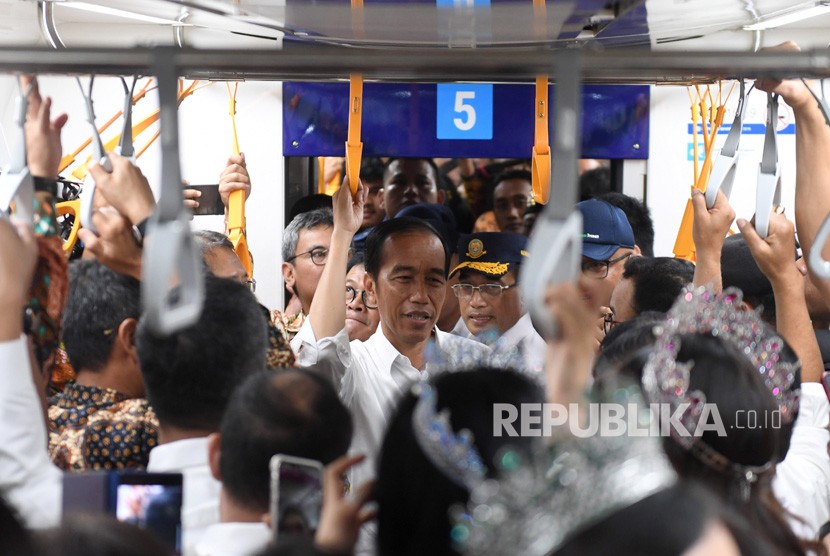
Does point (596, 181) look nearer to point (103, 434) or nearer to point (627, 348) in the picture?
point (627, 348)

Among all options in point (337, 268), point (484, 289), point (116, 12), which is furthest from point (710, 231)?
point (116, 12)

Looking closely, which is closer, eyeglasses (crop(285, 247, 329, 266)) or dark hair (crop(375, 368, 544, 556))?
dark hair (crop(375, 368, 544, 556))

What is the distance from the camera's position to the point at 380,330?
3.03 m

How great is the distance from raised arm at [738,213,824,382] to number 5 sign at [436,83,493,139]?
1.17m

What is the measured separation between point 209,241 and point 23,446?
1.34m

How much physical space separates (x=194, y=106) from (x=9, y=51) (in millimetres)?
2710

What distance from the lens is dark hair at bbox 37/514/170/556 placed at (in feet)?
3.70

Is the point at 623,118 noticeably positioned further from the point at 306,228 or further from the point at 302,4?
the point at 302,4

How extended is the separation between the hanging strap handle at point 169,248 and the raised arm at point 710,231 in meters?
1.09

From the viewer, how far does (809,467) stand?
205cm

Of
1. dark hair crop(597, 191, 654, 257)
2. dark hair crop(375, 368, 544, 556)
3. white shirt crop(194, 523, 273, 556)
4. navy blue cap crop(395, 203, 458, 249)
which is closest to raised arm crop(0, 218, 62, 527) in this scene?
white shirt crop(194, 523, 273, 556)

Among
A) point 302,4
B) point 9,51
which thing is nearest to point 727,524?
point 9,51

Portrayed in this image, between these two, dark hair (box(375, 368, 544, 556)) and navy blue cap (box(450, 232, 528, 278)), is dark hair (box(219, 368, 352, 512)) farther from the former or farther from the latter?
navy blue cap (box(450, 232, 528, 278))

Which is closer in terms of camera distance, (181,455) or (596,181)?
(181,455)
